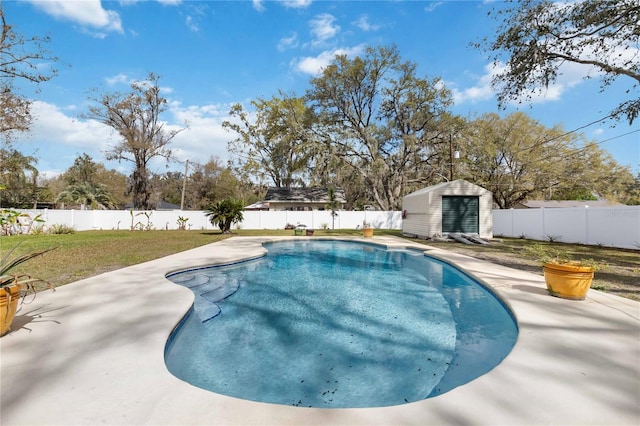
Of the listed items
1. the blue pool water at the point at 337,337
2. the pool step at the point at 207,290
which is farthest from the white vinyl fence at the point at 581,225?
the pool step at the point at 207,290

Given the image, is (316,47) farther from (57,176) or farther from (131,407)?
(57,176)

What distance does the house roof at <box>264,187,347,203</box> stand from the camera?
89.8ft

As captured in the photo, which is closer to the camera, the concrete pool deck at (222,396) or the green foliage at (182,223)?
the concrete pool deck at (222,396)

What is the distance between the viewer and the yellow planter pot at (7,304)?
2826 millimetres

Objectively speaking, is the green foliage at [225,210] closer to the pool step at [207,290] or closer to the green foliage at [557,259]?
the pool step at [207,290]

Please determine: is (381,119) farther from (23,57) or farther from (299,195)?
(23,57)

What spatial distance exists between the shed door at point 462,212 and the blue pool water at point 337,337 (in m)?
7.49

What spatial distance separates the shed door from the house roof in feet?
44.9

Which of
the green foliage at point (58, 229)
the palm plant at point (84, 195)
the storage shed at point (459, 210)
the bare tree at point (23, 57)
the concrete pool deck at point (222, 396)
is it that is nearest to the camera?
the concrete pool deck at point (222, 396)

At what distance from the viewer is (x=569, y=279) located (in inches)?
165

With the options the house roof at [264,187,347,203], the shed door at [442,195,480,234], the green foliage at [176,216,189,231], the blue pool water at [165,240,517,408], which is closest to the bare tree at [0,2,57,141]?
the green foliage at [176,216,189,231]

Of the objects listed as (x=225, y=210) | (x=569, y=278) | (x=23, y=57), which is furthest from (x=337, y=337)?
(x=23, y=57)

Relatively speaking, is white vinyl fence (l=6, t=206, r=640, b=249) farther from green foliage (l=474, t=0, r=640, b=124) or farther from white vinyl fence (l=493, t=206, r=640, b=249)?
green foliage (l=474, t=0, r=640, b=124)

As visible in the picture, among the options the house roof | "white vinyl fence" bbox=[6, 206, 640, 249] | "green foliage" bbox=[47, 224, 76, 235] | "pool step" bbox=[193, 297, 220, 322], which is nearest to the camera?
"pool step" bbox=[193, 297, 220, 322]
